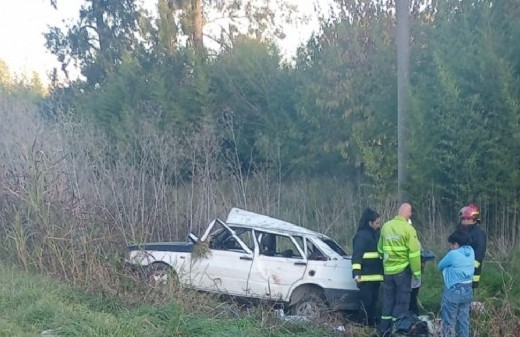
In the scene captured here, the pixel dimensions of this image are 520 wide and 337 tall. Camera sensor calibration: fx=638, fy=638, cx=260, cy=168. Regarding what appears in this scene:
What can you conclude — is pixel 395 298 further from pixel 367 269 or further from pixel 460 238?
pixel 460 238

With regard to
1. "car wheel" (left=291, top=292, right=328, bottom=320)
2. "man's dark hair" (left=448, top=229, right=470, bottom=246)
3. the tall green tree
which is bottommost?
"car wheel" (left=291, top=292, right=328, bottom=320)

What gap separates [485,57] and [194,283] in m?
6.58

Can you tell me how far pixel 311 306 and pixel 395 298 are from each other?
4.21 feet

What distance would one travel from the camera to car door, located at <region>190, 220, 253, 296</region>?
31.3 feet

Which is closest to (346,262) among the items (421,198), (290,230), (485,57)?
(290,230)

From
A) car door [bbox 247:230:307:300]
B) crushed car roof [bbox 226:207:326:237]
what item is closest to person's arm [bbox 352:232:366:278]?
car door [bbox 247:230:307:300]

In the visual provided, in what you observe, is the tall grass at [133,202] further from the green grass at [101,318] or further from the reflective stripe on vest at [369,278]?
the reflective stripe on vest at [369,278]

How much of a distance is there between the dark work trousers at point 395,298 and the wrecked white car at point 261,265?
2.88 ft

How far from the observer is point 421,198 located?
1228 centimetres

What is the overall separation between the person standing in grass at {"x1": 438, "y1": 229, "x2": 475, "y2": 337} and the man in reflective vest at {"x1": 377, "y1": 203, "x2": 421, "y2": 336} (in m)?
0.82

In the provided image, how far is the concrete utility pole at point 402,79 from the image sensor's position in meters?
11.3

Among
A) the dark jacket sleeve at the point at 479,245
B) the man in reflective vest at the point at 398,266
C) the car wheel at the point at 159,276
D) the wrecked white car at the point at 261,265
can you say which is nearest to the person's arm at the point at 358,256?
the man in reflective vest at the point at 398,266

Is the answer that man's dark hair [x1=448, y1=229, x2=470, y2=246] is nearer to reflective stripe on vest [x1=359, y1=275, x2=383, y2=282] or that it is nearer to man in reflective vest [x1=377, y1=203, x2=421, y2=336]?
man in reflective vest [x1=377, y1=203, x2=421, y2=336]

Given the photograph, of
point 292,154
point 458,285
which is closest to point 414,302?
point 458,285
